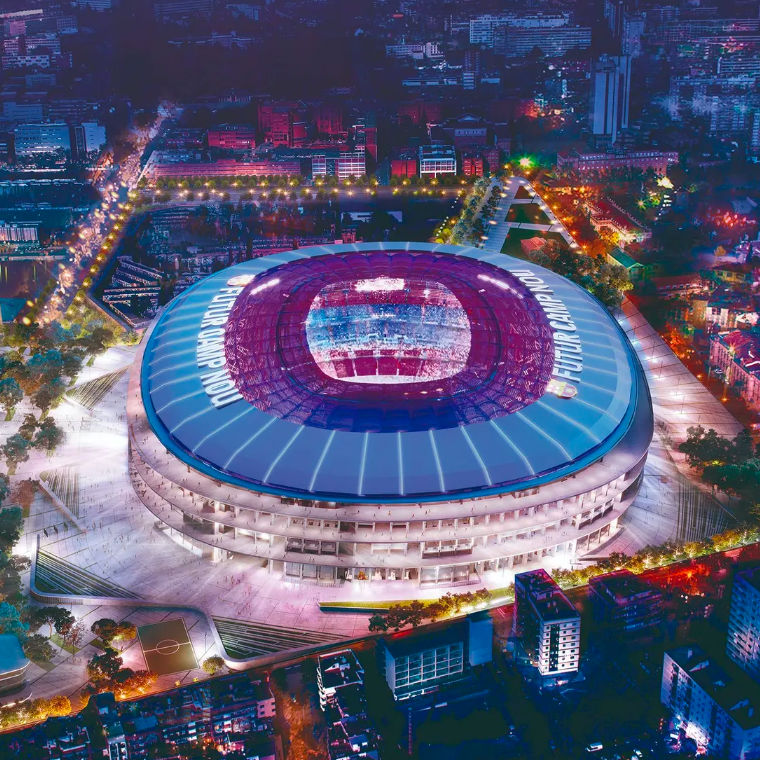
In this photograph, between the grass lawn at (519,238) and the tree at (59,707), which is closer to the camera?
the tree at (59,707)

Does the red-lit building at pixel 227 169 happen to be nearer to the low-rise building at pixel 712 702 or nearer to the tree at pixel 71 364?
the tree at pixel 71 364

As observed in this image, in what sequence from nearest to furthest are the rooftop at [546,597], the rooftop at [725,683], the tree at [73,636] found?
the rooftop at [725,683] → the rooftop at [546,597] → the tree at [73,636]

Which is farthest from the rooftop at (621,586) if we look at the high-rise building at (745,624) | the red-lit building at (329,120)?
the red-lit building at (329,120)

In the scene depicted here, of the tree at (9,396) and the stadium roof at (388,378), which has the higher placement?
the stadium roof at (388,378)

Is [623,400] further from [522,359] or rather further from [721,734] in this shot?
[721,734]

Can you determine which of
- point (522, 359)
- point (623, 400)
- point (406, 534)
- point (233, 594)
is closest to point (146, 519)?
point (233, 594)

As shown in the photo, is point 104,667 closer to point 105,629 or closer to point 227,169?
point 105,629

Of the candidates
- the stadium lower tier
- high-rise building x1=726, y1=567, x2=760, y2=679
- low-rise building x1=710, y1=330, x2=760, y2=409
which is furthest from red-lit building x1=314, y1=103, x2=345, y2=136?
high-rise building x1=726, y1=567, x2=760, y2=679
